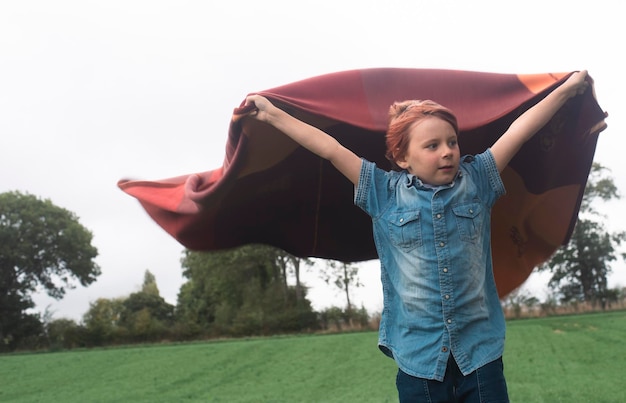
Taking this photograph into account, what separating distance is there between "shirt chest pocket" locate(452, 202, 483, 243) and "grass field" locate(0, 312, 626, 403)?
29.8ft

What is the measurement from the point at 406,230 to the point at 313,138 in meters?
0.44

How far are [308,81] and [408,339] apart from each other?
1047 millimetres

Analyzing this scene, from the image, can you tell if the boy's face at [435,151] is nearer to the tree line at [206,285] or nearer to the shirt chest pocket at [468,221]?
the shirt chest pocket at [468,221]

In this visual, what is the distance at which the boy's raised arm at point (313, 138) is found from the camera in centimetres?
203

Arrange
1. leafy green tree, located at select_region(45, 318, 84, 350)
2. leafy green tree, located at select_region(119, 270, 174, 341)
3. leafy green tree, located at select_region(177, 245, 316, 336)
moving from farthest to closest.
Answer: leafy green tree, located at select_region(177, 245, 316, 336) < leafy green tree, located at select_region(119, 270, 174, 341) < leafy green tree, located at select_region(45, 318, 84, 350)

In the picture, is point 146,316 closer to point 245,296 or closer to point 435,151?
point 245,296

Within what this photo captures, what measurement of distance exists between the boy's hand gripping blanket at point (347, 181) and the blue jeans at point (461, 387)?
3.22ft

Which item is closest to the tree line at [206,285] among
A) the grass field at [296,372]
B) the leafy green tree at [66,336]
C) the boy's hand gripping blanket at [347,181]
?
the leafy green tree at [66,336]

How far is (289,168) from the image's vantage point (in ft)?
8.97

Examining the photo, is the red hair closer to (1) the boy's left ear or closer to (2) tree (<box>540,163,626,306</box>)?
(1) the boy's left ear

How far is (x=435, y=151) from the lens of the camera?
193cm

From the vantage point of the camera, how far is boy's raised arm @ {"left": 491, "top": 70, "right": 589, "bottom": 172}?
6.67 feet

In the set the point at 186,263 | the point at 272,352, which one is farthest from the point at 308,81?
the point at 186,263

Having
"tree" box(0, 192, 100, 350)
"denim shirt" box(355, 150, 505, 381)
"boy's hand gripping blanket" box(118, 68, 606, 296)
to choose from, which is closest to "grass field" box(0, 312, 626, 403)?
"boy's hand gripping blanket" box(118, 68, 606, 296)
